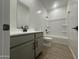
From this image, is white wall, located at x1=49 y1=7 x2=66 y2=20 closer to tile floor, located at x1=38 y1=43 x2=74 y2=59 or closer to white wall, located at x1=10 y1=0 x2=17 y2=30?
tile floor, located at x1=38 y1=43 x2=74 y2=59

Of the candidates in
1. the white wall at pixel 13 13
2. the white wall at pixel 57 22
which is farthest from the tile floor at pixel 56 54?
the white wall at pixel 57 22

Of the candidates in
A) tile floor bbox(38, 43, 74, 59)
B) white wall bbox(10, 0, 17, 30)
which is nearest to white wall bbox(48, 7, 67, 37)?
tile floor bbox(38, 43, 74, 59)

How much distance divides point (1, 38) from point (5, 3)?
1.07 feet

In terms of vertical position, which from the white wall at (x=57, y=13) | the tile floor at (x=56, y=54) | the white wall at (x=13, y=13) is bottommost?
the tile floor at (x=56, y=54)

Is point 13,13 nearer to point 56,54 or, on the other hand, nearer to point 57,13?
point 56,54

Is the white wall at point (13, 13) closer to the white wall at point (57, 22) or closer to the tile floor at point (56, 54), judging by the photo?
the tile floor at point (56, 54)

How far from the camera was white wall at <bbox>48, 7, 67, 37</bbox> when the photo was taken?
4.42 metres

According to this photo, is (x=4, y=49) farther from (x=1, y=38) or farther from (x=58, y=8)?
(x=58, y=8)

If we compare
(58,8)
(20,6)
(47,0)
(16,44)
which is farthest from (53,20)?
(16,44)

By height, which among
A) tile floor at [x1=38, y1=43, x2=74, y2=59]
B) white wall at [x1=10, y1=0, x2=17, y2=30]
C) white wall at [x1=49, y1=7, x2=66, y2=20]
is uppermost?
white wall at [x1=49, y1=7, x2=66, y2=20]

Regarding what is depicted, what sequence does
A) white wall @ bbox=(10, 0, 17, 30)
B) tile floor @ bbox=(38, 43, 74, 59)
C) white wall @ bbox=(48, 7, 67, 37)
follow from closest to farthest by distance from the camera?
white wall @ bbox=(10, 0, 17, 30), tile floor @ bbox=(38, 43, 74, 59), white wall @ bbox=(48, 7, 67, 37)

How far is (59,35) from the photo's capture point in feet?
15.2

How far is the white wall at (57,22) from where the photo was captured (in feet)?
14.5

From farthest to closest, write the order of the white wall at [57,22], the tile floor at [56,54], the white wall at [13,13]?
the white wall at [57,22] < the tile floor at [56,54] < the white wall at [13,13]
